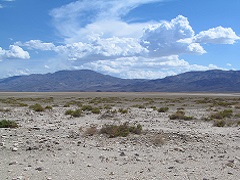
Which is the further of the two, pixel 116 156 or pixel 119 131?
pixel 119 131

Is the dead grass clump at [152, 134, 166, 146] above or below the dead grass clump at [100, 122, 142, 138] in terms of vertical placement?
below

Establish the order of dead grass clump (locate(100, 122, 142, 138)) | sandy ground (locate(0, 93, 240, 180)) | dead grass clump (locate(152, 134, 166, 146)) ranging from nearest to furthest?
1. sandy ground (locate(0, 93, 240, 180))
2. dead grass clump (locate(152, 134, 166, 146))
3. dead grass clump (locate(100, 122, 142, 138))

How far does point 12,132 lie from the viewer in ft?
48.5

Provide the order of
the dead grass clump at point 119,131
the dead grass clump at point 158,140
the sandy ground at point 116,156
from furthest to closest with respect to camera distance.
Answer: the dead grass clump at point 119,131, the dead grass clump at point 158,140, the sandy ground at point 116,156

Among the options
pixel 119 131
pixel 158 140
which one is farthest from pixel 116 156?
pixel 119 131

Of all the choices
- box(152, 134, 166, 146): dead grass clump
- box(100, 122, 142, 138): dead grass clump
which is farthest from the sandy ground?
box(100, 122, 142, 138): dead grass clump

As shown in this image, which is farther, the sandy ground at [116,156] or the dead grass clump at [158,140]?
the dead grass clump at [158,140]

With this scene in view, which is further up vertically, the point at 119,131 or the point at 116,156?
the point at 119,131

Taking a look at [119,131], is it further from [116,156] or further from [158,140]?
[116,156]

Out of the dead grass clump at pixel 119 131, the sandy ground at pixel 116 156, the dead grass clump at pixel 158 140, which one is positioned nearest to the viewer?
the sandy ground at pixel 116 156

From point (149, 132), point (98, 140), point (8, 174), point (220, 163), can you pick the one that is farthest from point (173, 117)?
point (8, 174)

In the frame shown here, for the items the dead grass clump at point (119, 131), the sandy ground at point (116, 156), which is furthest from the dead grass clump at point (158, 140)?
the dead grass clump at point (119, 131)

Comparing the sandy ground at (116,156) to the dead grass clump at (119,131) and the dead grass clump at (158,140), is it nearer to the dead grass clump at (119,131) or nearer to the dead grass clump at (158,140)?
the dead grass clump at (158,140)

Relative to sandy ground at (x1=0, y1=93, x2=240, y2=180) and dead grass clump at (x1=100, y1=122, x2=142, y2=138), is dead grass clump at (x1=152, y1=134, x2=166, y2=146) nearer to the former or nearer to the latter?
sandy ground at (x1=0, y1=93, x2=240, y2=180)
